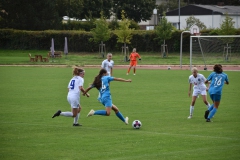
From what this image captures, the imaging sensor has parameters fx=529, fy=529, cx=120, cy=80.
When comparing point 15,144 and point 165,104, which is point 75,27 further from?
point 15,144

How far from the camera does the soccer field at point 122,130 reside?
1234 centimetres

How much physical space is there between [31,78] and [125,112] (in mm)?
17983

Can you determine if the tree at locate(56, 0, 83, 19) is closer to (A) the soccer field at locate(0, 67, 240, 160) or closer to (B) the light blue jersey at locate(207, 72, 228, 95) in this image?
(A) the soccer field at locate(0, 67, 240, 160)

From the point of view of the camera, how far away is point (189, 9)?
293 feet

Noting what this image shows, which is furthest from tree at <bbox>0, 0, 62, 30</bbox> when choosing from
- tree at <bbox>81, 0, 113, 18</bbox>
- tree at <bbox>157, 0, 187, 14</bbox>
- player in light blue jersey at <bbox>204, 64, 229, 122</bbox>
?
player in light blue jersey at <bbox>204, 64, 229, 122</bbox>

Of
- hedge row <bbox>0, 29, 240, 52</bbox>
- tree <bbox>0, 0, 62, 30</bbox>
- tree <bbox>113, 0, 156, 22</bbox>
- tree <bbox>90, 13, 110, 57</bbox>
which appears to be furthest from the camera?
tree <bbox>113, 0, 156, 22</bbox>

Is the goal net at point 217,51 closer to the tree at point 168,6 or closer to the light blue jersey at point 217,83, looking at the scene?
the light blue jersey at point 217,83

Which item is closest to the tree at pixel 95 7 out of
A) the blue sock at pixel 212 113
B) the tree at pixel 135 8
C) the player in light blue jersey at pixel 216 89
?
the tree at pixel 135 8

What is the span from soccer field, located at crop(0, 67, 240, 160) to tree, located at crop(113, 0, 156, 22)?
69730mm

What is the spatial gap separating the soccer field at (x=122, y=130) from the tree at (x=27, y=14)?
48475 millimetres

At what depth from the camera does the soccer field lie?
12344mm

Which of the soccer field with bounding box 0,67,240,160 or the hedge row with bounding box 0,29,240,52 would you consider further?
the hedge row with bounding box 0,29,240,52

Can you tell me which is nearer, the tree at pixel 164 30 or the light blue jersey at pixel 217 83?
the light blue jersey at pixel 217 83

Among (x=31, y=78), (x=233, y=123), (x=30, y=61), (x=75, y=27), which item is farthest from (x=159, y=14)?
(x=233, y=123)
